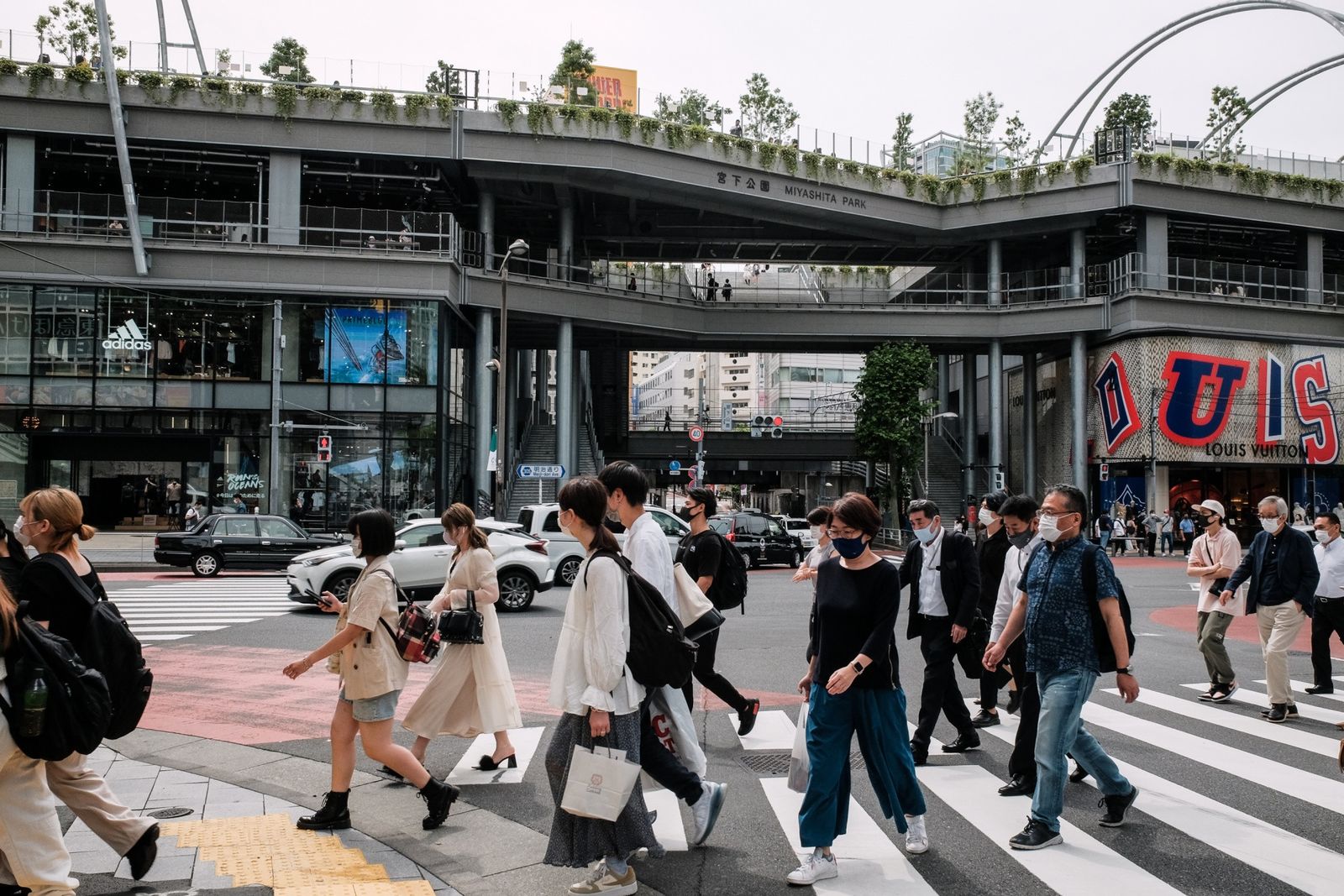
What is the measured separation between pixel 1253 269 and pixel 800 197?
1905cm

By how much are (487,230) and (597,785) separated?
33.2 m

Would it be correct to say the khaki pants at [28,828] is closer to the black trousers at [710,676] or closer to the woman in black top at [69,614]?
the woman in black top at [69,614]

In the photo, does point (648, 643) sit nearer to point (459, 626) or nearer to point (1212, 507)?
point (459, 626)

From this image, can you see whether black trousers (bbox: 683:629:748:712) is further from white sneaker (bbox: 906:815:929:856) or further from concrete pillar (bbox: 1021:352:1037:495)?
concrete pillar (bbox: 1021:352:1037:495)

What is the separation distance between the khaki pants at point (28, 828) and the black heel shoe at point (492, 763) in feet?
9.93

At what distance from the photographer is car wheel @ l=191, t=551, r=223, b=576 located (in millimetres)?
22734

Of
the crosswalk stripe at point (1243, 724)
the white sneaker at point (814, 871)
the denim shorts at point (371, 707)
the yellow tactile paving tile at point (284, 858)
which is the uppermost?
the denim shorts at point (371, 707)

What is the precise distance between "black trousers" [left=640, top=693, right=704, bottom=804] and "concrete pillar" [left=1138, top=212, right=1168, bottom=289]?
1582 inches

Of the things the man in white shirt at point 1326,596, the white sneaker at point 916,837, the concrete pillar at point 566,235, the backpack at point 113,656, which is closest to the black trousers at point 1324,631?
the man in white shirt at point 1326,596

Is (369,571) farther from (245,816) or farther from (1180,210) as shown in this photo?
(1180,210)

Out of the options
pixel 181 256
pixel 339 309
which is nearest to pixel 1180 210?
pixel 339 309

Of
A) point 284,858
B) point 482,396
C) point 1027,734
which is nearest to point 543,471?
point 482,396

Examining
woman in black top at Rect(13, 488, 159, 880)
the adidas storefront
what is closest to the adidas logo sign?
the adidas storefront

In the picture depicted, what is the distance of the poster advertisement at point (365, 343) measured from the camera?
3167 centimetres
